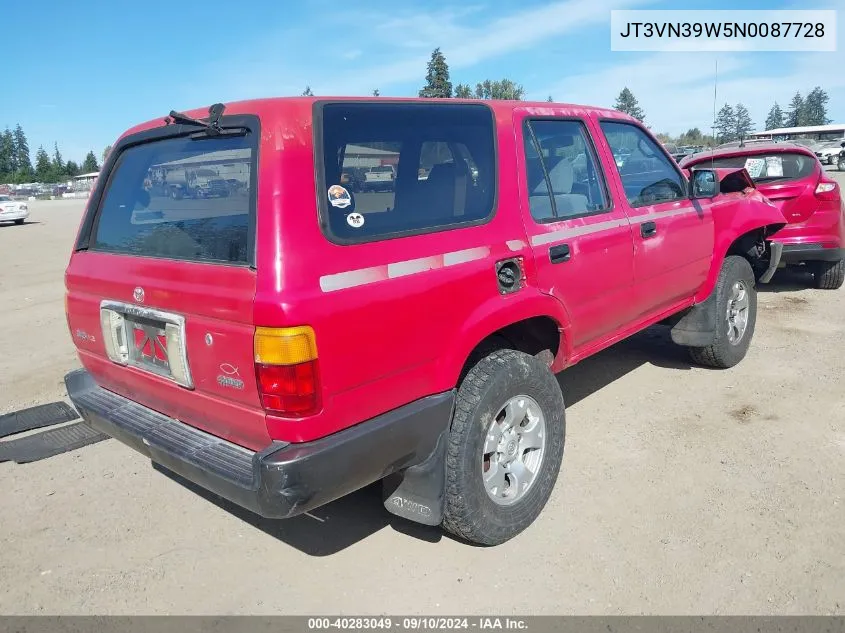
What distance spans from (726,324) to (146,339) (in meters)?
4.06

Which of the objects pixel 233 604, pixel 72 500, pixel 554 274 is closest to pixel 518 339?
pixel 554 274

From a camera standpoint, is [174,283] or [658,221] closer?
[174,283]

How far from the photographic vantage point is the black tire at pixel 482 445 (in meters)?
2.64

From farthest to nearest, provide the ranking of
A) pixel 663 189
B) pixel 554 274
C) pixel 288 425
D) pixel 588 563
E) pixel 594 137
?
pixel 663 189
pixel 594 137
pixel 554 274
pixel 588 563
pixel 288 425

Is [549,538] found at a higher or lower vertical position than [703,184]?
lower

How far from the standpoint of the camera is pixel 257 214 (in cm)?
219

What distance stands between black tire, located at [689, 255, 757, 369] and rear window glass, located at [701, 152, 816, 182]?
273 cm

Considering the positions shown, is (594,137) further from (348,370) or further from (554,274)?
(348,370)

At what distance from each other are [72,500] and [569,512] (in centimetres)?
260

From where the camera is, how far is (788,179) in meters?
7.09

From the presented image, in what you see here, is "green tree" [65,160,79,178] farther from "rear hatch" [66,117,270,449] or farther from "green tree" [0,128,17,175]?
"rear hatch" [66,117,270,449]

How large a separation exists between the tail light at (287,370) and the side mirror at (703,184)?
3.20 m

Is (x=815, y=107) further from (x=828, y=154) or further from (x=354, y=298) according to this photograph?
(x=354, y=298)

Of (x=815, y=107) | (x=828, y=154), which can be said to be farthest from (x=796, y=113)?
(x=828, y=154)
